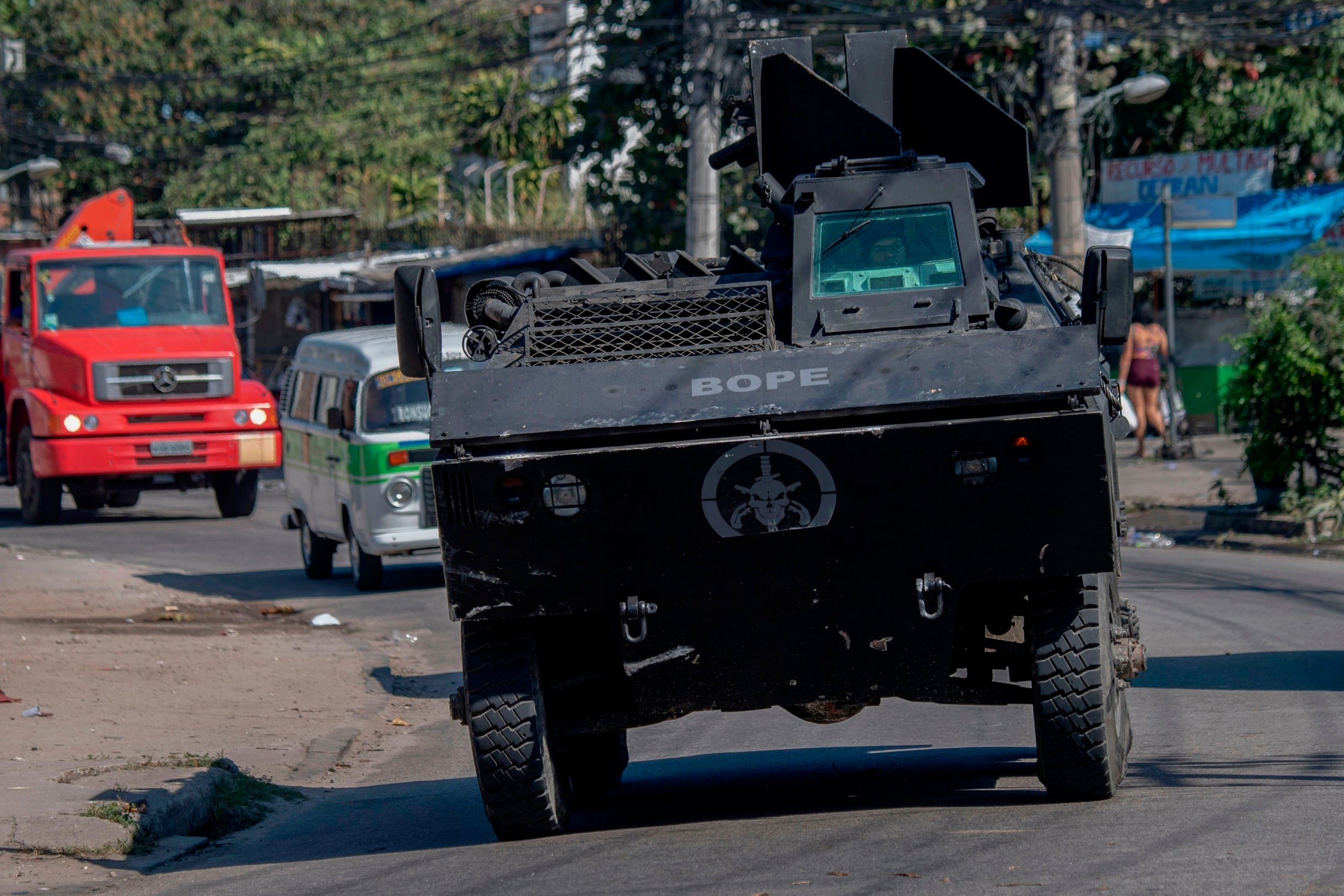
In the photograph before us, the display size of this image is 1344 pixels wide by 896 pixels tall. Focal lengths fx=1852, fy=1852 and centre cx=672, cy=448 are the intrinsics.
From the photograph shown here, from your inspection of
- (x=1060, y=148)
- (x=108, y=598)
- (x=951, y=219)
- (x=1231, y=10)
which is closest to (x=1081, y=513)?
(x=951, y=219)

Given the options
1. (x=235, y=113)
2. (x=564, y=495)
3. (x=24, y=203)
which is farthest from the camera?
(x=24, y=203)

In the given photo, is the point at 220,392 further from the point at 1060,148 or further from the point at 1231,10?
the point at 1231,10

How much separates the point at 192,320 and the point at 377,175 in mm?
24187

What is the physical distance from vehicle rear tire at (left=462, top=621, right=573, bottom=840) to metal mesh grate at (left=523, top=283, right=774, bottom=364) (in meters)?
1.02

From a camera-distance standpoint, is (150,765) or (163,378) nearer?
(150,765)

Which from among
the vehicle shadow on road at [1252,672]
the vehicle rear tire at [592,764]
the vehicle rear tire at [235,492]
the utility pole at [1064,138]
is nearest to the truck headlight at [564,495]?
the vehicle rear tire at [592,764]

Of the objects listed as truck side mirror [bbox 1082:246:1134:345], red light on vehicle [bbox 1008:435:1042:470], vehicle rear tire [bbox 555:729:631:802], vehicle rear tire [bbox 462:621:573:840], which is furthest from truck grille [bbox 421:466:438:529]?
red light on vehicle [bbox 1008:435:1042:470]

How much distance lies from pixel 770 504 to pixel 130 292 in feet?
54.2

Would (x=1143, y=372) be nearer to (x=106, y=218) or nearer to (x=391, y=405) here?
(x=391, y=405)

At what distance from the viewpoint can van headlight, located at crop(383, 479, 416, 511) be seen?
14969 mm

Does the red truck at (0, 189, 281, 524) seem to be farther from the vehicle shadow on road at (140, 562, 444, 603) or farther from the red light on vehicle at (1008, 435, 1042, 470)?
the red light on vehicle at (1008, 435, 1042, 470)

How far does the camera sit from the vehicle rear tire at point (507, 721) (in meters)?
6.50

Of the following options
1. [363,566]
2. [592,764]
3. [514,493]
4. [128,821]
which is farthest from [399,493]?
[514,493]

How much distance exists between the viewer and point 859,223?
24.7 feet
